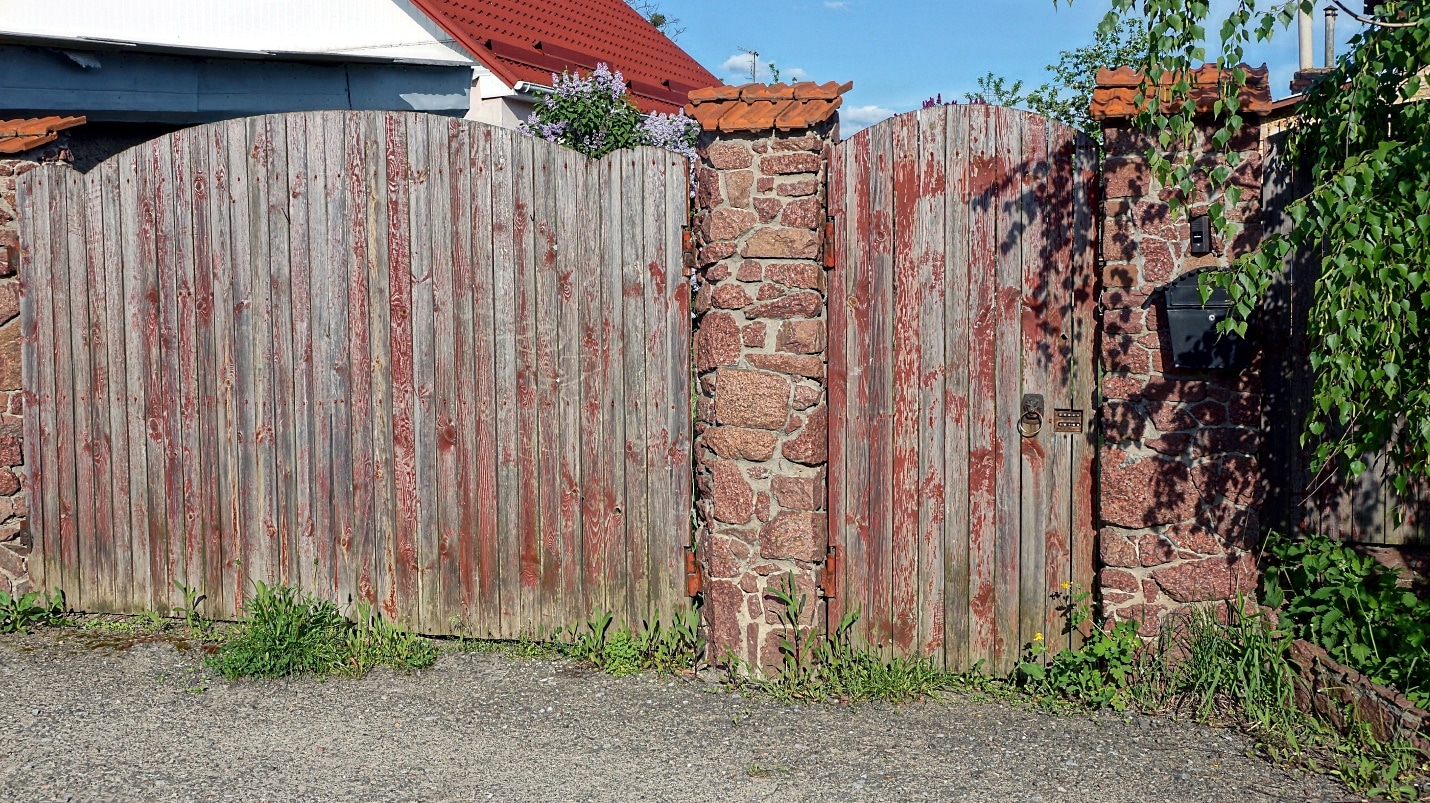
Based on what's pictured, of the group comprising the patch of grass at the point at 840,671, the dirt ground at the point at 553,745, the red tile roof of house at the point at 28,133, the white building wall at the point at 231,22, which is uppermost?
the white building wall at the point at 231,22

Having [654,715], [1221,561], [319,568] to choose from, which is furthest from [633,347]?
[1221,561]

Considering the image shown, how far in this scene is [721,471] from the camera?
4480 millimetres

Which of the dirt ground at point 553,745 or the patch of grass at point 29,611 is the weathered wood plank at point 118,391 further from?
the dirt ground at point 553,745

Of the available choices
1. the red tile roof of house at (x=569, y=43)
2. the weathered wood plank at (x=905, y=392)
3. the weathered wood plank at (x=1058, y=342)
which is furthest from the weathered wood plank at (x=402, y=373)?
the red tile roof of house at (x=569, y=43)

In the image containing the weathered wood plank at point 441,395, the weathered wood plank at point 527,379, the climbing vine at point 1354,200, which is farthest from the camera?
the weathered wood plank at point 441,395

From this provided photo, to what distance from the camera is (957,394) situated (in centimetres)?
442

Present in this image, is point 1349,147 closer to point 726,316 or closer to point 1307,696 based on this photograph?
A: point 1307,696

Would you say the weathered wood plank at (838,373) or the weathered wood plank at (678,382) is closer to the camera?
the weathered wood plank at (838,373)

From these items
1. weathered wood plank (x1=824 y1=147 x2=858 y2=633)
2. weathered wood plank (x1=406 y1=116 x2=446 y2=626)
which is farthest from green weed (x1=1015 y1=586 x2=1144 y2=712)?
weathered wood plank (x1=406 y1=116 x2=446 y2=626)

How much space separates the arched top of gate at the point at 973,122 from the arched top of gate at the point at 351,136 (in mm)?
779

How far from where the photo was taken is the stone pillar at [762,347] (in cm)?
Answer: 435

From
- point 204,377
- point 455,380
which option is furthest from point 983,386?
point 204,377

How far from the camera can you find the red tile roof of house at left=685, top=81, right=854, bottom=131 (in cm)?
429

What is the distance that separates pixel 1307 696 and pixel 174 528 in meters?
4.59
